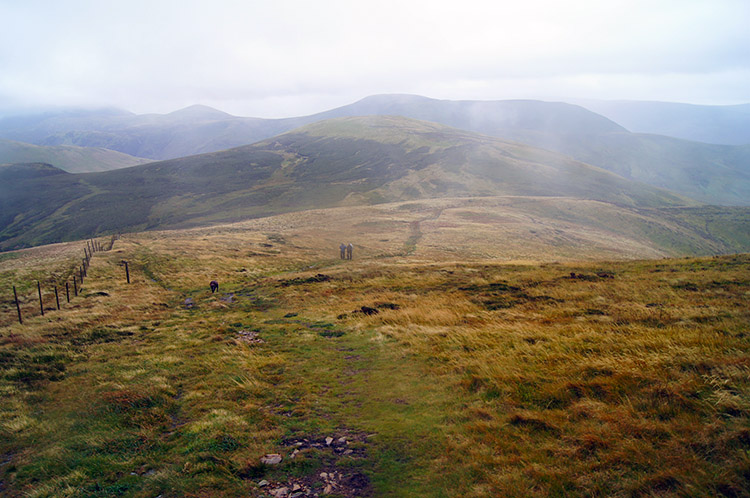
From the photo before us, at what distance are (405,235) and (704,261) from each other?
152ft

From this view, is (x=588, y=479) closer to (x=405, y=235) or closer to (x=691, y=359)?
(x=691, y=359)

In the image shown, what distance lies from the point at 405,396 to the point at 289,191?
6195 inches

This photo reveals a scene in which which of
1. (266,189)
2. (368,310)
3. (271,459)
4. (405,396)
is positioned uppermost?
(266,189)

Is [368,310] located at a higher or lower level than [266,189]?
lower

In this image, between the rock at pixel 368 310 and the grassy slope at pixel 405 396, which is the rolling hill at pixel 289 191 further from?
the grassy slope at pixel 405 396

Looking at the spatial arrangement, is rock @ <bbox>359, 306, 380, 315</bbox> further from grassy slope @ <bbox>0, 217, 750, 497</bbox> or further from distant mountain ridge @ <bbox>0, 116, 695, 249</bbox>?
distant mountain ridge @ <bbox>0, 116, 695, 249</bbox>

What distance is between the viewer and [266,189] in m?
164

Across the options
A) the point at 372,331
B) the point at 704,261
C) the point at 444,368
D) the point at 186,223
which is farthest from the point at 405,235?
the point at 186,223

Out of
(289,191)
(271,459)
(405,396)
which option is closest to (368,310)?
(405,396)

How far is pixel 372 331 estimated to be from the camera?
52.4 ft

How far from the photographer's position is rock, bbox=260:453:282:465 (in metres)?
7.18

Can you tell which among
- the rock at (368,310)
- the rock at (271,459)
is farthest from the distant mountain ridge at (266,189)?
the rock at (271,459)

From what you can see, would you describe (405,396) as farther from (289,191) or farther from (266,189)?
(266,189)

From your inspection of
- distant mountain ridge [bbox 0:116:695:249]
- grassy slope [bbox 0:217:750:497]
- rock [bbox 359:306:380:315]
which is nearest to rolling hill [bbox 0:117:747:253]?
distant mountain ridge [bbox 0:116:695:249]
